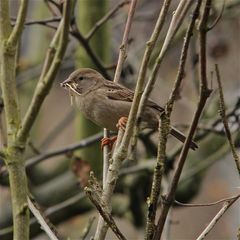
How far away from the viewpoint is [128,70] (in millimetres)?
5754

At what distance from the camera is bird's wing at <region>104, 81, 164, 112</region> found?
4129 mm

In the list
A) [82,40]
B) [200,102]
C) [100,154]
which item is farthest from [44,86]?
[100,154]

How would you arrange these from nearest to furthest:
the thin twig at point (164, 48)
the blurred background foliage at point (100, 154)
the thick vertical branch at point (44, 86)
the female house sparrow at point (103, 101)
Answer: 1. the thin twig at point (164, 48)
2. the thick vertical branch at point (44, 86)
3. the female house sparrow at point (103, 101)
4. the blurred background foliage at point (100, 154)

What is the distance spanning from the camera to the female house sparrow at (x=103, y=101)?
13.3 feet

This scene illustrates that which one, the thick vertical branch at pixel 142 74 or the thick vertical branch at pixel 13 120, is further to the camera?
the thick vertical branch at pixel 13 120

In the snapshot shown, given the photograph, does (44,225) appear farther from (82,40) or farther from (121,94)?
(82,40)

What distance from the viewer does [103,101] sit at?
426 centimetres

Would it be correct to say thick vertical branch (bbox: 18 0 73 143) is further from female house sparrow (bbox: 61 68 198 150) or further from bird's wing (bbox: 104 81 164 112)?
bird's wing (bbox: 104 81 164 112)

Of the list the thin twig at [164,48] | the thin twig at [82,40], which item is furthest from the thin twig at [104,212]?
the thin twig at [82,40]

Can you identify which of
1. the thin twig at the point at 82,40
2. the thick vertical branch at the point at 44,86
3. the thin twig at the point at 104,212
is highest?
the thick vertical branch at the point at 44,86

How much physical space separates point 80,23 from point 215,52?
1.15 metres

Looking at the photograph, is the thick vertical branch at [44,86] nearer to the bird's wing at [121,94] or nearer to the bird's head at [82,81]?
the bird's wing at [121,94]

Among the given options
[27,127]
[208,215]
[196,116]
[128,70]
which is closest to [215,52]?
[128,70]

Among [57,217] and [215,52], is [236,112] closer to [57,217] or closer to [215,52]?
[215,52]
